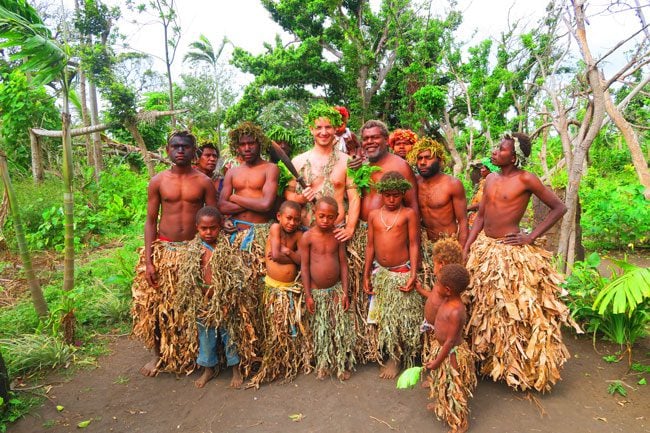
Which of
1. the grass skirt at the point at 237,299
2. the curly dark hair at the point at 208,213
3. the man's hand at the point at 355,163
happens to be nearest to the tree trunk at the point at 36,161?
the curly dark hair at the point at 208,213

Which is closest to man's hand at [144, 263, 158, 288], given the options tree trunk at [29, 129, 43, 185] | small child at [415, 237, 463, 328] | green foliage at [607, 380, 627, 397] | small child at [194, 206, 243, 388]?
small child at [194, 206, 243, 388]

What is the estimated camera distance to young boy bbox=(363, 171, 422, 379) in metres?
3.04

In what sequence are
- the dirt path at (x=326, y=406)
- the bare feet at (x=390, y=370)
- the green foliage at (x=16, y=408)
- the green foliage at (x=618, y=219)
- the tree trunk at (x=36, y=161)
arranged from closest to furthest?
the dirt path at (x=326, y=406), the green foliage at (x=16, y=408), the bare feet at (x=390, y=370), the green foliage at (x=618, y=219), the tree trunk at (x=36, y=161)

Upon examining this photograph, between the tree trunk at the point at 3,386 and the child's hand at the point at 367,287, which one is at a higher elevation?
the child's hand at the point at 367,287

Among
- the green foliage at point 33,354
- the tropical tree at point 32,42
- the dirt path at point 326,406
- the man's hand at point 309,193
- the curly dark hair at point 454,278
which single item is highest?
the tropical tree at point 32,42

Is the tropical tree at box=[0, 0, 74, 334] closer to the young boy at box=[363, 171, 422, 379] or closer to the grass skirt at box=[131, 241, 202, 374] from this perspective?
the grass skirt at box=[131, 241, 202, 374]

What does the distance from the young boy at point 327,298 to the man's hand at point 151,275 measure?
117cm

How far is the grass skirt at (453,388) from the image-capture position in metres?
2.43

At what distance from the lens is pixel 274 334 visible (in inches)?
122

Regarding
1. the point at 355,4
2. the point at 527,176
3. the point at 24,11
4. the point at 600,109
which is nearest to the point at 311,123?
the point at 527,176

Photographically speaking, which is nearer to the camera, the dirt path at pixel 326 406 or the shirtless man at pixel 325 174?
the dirt path at pixel 326 406

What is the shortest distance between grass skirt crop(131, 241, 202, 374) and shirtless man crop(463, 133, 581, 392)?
2085 millimetres

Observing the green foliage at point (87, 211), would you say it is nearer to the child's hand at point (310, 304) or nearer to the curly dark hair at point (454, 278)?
the child's hand at point (310, 304)

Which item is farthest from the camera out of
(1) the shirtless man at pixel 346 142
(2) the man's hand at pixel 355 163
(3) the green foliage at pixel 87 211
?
(3) the green foliage at pixel 87 211
